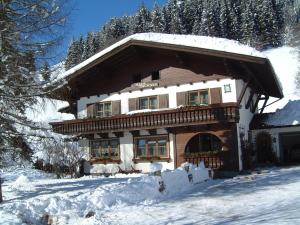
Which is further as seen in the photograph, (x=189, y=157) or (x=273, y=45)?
(x=273, y=45)

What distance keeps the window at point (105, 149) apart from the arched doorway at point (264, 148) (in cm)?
858

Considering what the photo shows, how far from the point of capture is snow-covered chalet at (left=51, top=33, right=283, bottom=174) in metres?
21.6

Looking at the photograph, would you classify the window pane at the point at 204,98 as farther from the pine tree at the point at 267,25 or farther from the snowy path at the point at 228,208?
the pine tree at the point at 267,25

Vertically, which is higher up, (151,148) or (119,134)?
(119,134)

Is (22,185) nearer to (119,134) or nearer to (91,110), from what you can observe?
(119,134)

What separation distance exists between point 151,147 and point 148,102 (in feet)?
8.55

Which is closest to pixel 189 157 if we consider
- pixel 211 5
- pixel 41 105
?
pixel 41 105

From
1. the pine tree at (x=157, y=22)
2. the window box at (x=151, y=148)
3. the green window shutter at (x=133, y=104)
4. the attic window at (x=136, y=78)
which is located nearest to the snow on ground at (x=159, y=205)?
the window box at (x=151, y=148)

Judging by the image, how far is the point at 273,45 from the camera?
7950cm

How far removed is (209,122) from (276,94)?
1227cm

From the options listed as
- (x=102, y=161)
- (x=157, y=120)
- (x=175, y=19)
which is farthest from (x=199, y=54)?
(x=175, y=19)

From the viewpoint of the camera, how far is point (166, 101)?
23969 millimetres

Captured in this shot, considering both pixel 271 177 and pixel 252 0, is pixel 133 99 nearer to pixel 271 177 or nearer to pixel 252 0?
pixel 271 177

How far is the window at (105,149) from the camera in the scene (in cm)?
2508
